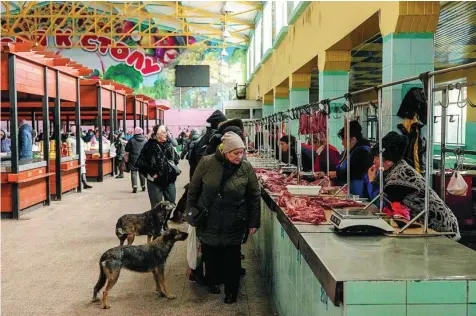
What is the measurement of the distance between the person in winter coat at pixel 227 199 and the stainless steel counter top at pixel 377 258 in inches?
55.3

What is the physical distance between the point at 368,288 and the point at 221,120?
4177mm

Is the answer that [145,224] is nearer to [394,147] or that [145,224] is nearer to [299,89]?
[394,147]

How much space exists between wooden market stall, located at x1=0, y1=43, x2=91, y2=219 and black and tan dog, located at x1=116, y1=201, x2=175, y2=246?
146 inches

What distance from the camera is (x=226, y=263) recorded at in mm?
5277

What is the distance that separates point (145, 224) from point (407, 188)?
382 cm

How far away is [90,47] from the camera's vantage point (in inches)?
1364

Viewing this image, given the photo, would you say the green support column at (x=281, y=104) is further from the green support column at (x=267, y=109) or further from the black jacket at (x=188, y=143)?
the black jacket at (x=188, y=143)

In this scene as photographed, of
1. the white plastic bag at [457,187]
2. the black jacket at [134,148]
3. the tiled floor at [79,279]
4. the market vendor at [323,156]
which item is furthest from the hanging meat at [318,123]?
the black jacket at [134,148]

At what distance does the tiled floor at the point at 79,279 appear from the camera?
5.16 metres

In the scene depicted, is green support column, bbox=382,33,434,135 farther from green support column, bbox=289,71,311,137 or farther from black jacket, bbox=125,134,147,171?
green support column, bbox=289,71,311,137

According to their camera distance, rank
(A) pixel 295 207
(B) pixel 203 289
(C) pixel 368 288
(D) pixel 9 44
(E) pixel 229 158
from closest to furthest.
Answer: (C) pixel 368 288
(A) pixel 295 207
(E) pixel 229 158
(B) pixel 203 289
(D) pixel 9 44

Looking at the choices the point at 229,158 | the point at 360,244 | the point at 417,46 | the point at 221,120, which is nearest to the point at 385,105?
the point at 417,46

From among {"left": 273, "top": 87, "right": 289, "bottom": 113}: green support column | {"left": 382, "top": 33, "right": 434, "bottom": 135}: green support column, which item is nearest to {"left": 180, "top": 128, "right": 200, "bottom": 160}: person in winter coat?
{"left": 382, "top": 33, "right": 434, "bottom": 135}: green support column

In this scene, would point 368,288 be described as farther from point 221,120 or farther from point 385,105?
point 385,105
